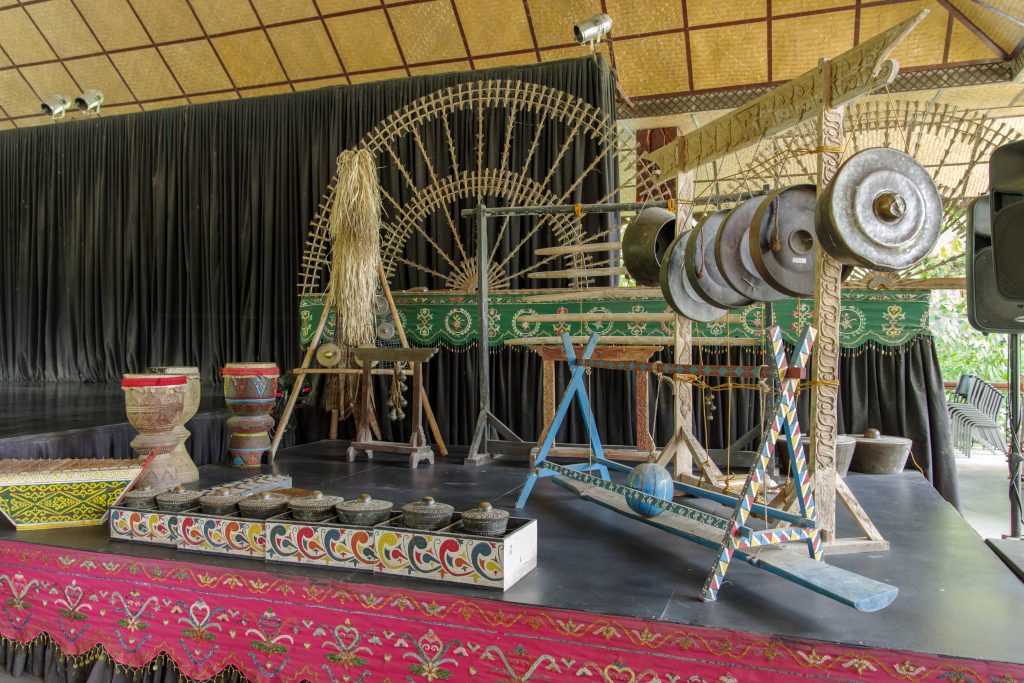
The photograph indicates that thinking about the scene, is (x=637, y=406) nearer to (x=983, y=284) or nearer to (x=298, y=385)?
(x=983, y=284)

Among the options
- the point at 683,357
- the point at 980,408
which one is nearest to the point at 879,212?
the point at 683,357

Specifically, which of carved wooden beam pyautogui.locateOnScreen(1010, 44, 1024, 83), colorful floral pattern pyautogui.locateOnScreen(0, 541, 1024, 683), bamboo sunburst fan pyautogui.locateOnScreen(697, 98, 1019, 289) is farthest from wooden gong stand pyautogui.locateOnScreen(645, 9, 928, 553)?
carved wooden beam pyautogui.locateOnScreen(1010, 44, 1024, 83)

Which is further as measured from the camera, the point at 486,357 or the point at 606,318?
the point at 486,357

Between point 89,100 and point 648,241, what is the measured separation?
7666 millimetres

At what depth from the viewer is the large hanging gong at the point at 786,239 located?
8.88ft

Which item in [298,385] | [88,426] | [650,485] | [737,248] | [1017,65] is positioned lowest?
[650,485]

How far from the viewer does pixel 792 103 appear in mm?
2871

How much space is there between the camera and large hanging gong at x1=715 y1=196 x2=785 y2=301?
2953 mm

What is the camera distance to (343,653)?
92.8 inches

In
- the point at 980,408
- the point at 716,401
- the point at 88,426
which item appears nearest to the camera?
the point at 88,426

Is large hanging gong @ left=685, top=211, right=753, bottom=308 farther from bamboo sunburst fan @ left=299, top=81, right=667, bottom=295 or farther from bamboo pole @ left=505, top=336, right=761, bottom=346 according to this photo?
bamboo sunburst fan @ left=299, top=81, right=667, bottom=295

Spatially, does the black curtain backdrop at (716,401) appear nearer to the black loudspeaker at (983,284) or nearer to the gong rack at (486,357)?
the gong rack at (486,357)

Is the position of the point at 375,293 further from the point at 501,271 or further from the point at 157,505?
the point at 157,505

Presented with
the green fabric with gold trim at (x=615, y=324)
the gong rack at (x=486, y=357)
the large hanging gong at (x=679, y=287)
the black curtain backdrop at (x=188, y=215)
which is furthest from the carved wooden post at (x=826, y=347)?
the black curtain backdrop at (x=188, y=215)
